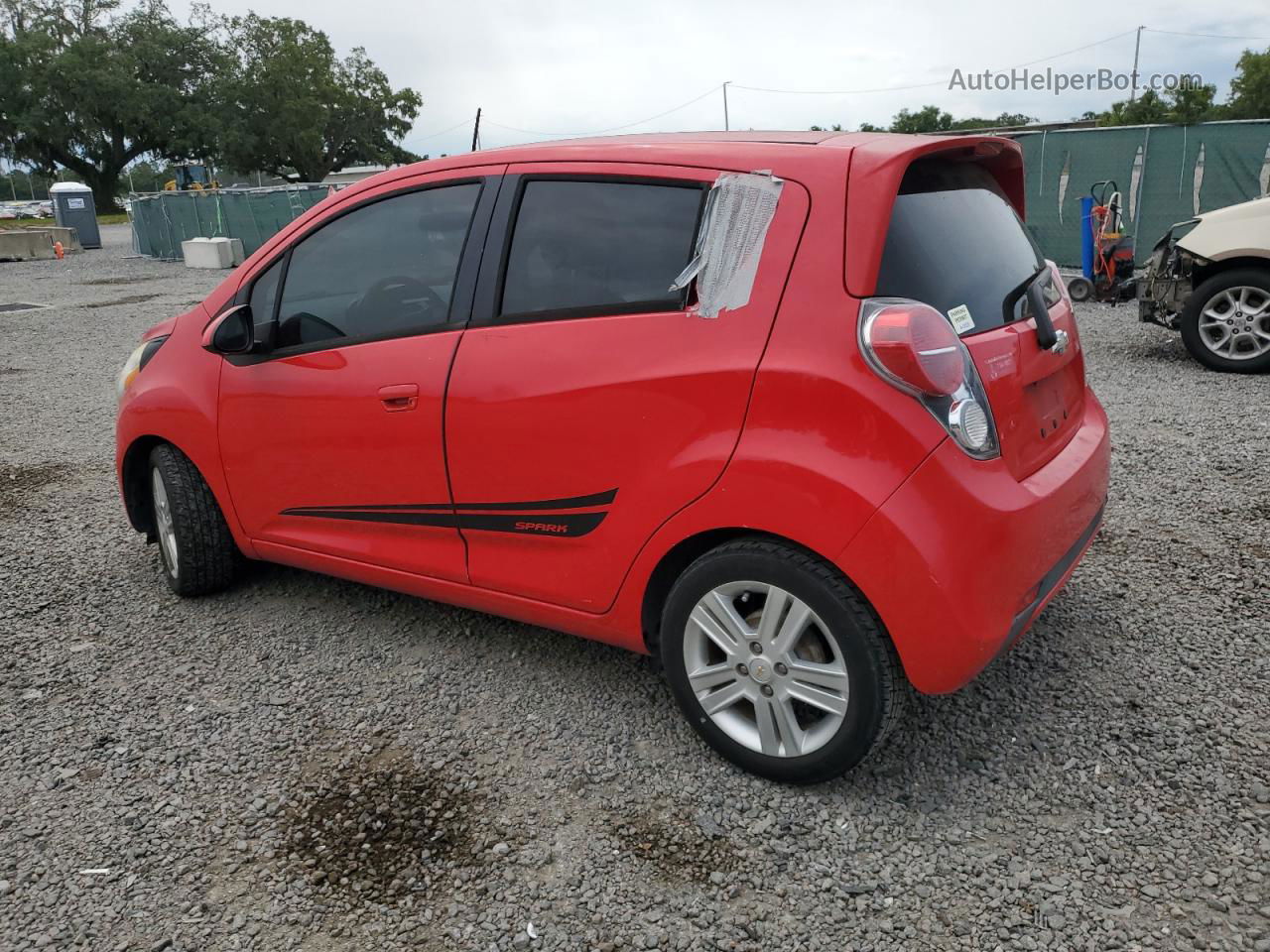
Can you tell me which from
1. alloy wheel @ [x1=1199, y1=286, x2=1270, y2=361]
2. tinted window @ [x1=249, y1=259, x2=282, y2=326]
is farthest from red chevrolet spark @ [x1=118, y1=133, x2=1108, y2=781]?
alloy wheel @ [x1=1199, y1=286, x2=1270, y2=361]

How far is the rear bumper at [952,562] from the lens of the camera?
2.31 m

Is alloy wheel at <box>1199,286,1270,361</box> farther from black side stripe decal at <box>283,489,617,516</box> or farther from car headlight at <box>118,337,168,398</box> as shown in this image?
car headlight at <box>118,337,168,398</box>

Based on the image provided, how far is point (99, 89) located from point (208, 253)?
41.3 meters

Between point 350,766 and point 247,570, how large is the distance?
1690mm

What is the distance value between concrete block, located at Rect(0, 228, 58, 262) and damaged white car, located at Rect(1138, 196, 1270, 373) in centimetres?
2900

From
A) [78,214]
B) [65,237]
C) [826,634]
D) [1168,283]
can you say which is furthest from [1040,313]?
[78,214]

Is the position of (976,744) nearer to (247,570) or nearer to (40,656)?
(247,570)

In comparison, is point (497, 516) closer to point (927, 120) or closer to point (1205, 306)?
point (1205, 306)

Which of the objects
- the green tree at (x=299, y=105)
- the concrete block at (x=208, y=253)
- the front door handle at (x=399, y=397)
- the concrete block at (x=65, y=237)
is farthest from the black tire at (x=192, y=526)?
the green tree at (x=299, y=105)

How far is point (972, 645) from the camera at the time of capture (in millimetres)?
2371

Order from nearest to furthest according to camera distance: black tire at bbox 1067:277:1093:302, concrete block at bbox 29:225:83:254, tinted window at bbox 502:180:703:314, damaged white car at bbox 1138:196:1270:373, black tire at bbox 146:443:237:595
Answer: tinted window at bbox 502:180:703:314 < black tire at bbox 146:443:237:595 < damaged white car at bbox 1138:196:1270:373 < black tire at bbox 1067:277:1093:302 < concrete block at bbox 29:225:83:254

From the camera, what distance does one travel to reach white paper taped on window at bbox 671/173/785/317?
2537mm

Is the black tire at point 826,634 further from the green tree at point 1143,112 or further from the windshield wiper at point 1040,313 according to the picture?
the green tree at point 1143,112

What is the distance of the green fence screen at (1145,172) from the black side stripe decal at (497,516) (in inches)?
443
